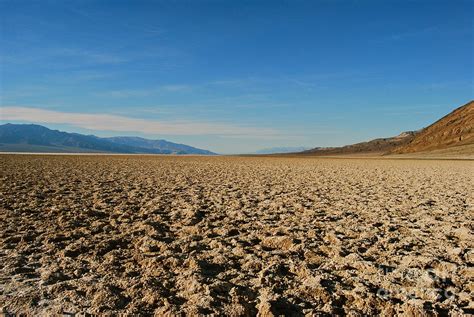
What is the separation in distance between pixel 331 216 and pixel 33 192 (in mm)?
9240

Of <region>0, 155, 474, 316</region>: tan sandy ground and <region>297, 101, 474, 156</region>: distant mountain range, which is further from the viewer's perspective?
<region>297, 101, 474, 156</region>: distant mountain range

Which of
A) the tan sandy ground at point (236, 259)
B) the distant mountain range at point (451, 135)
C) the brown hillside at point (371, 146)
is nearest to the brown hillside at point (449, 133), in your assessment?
the distant mountain range at point (451, 135)

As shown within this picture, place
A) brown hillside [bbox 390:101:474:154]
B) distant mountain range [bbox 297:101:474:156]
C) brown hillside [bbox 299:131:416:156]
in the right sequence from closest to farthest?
1. distant mountain range [bbox 297:101:474:156]
2. brown hillside [bbox 390:101:474:154]
3. brown hillside [bbox 299:131:416:156]

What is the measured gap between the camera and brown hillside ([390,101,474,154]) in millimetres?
74000

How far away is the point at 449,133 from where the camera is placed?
7881cm

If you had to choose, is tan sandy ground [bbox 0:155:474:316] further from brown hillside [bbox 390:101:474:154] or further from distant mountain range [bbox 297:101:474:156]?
brown hillside [bbox 390:101:474:154]

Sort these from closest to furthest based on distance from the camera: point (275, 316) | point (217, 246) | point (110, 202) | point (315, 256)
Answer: point (275, 316) → point (315, 256) → point (217, 246) → point (110, 202)

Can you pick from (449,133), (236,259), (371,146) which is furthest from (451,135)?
(236,259)

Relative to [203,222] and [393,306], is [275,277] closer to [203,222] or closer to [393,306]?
[393,306]

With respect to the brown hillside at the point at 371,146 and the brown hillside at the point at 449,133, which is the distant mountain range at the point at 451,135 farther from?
the brown hillside at the point at 371,146

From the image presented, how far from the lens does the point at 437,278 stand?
4.26m

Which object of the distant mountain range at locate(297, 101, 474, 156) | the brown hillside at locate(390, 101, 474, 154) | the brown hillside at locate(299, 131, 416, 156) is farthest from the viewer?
the brown hillside at locate(299, 131, 416, 156)

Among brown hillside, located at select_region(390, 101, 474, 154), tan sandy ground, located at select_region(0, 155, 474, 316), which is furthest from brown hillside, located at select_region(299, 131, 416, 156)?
tan sandy ground, located at select_region(0, 155, 474, 316)

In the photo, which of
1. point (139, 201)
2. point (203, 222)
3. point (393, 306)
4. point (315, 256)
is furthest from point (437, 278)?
point (139, 201)
